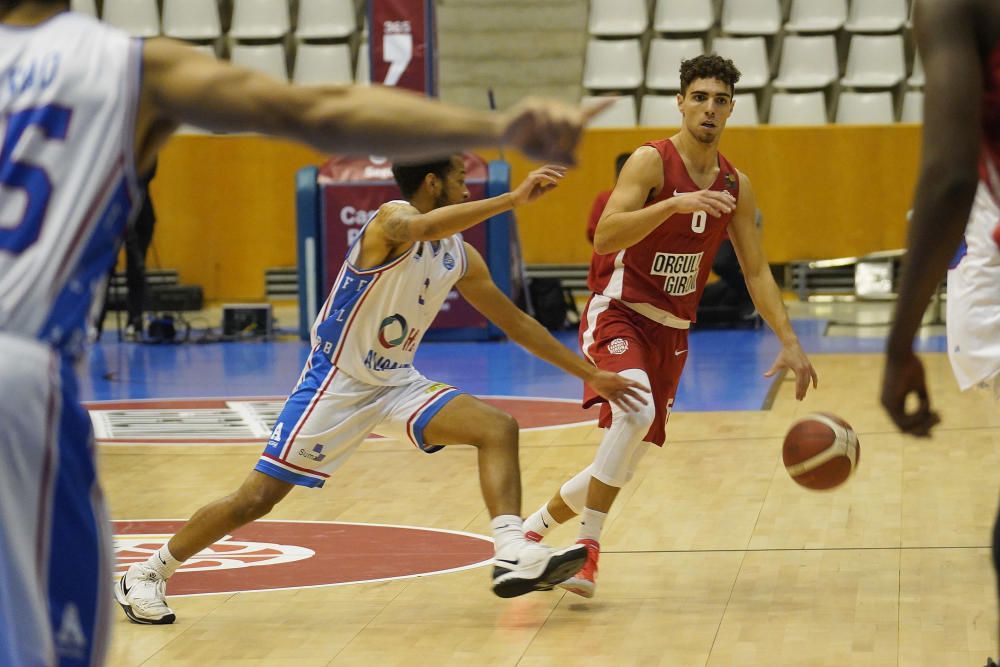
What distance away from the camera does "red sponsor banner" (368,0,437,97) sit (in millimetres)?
13727

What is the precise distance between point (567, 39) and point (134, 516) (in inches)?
540

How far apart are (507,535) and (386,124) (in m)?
2.91

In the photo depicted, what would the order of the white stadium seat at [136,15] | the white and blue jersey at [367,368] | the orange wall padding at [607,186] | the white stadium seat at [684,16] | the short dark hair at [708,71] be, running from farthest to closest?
1. the white stadium seat at [136,15]
2. the white stadium seat at [684,16]
3. the orange wall padding at [607,186]
4. the short dark hair at [708,71]
5. the white and blue jersey at [367,368]

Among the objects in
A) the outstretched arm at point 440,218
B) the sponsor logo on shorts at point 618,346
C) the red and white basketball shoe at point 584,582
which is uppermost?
the outstretched arm at point 440,218

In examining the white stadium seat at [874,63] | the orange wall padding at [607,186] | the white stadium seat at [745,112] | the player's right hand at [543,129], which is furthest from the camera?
the white stadium seat at [874,63]

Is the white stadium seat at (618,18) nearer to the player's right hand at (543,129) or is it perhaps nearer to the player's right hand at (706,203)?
the player's right hand at (706,203)

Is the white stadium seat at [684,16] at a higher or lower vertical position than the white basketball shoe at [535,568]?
higher

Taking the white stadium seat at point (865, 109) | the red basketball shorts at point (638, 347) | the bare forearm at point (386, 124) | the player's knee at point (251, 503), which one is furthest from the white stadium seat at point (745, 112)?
the bare forearm at point (386, 124)

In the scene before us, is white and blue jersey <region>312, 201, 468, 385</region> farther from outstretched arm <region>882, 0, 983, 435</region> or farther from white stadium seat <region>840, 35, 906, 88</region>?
white stadium seat <region>840, 35, 906, 88</region>

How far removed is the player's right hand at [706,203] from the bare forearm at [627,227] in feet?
0.32

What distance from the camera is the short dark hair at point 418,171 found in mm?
5320

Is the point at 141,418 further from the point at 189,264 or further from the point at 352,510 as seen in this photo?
the point at 189,264

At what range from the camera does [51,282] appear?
219cm

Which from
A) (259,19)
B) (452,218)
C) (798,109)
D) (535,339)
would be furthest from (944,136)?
(259,19)
